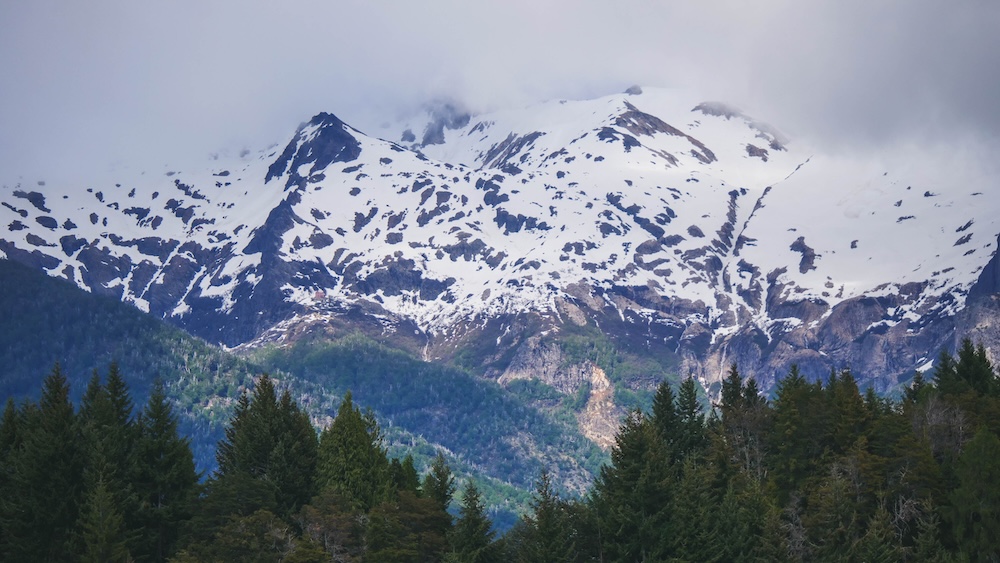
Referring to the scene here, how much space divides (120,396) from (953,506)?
251 feet

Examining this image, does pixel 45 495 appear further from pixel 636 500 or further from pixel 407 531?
pixel 636 500

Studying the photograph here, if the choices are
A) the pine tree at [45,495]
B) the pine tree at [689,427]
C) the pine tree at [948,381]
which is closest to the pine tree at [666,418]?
the pine tree at [689,427]

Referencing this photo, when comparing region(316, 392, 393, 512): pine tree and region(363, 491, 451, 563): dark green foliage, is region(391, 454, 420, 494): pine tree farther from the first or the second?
region(363, 491, 451, 563): dark green foliage

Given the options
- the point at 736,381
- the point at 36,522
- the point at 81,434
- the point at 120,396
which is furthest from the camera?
the point at 736,381

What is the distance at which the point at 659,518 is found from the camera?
114 metres

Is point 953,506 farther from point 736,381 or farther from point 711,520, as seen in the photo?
point 736,381

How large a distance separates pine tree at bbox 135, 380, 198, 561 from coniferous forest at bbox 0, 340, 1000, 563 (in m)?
0.18

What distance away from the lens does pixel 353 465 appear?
129000mm

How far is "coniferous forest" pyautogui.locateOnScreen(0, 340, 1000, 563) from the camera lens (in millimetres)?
109938

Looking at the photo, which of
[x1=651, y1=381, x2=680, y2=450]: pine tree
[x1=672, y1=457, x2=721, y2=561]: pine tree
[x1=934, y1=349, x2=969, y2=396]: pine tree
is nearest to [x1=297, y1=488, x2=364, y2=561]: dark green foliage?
[x1=672, y1=457, x2=721, y2=561]: pine tree

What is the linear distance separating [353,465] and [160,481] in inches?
751

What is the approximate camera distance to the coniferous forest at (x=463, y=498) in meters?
110

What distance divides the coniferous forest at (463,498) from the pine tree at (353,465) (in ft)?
0.64

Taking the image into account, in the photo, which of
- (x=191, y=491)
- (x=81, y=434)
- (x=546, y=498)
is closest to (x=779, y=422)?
(x=546, y=498)
